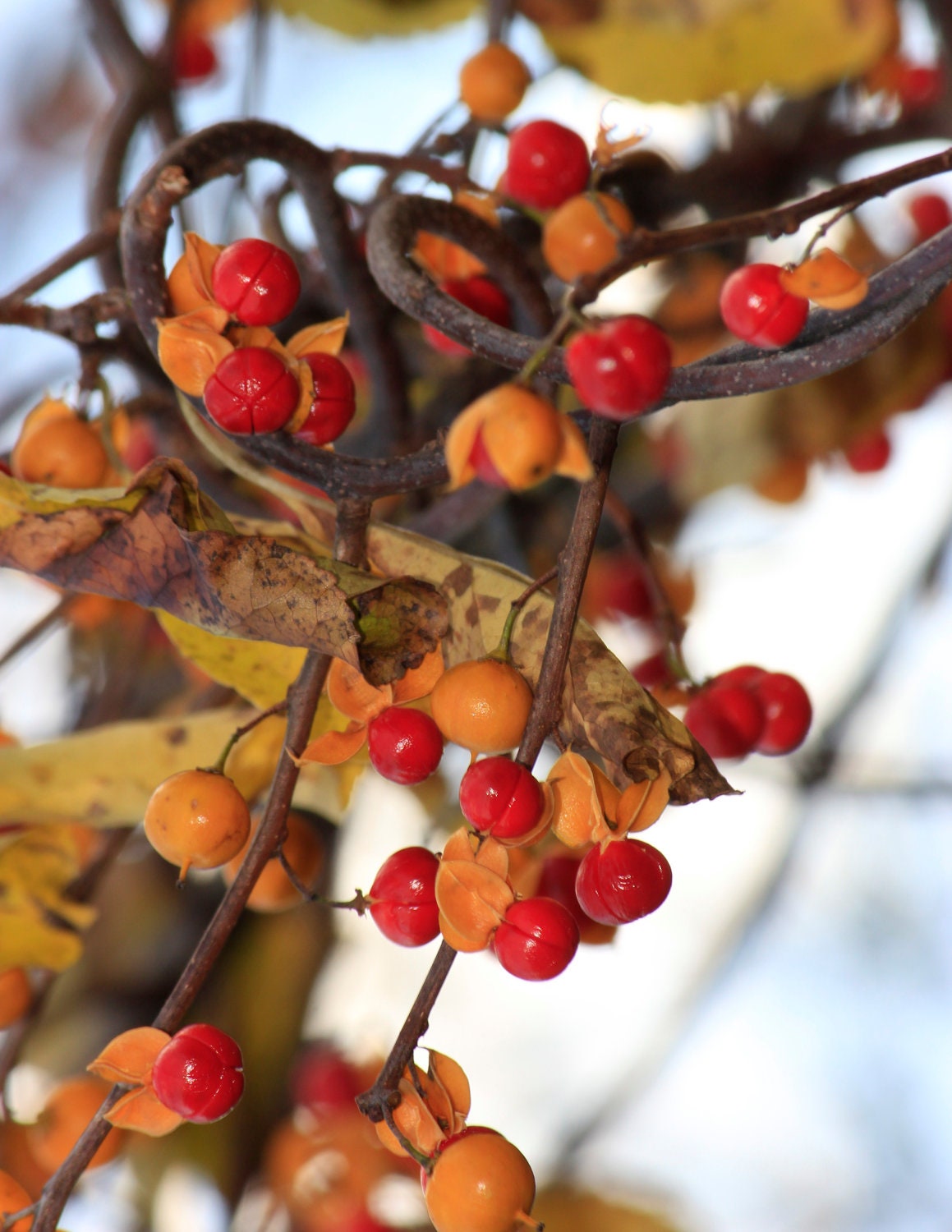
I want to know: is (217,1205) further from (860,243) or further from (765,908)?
(860,243)

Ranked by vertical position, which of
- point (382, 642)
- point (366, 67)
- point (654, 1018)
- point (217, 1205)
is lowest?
point (217, 1205)

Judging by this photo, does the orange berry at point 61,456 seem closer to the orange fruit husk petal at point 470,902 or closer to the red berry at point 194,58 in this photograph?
the orange fruit husk petal at point 470,902

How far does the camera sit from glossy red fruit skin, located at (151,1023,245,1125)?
0.81ft

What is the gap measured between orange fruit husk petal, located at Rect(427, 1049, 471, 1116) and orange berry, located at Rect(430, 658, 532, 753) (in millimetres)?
75

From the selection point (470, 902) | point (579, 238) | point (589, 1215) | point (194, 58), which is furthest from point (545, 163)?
point (589, 1215)

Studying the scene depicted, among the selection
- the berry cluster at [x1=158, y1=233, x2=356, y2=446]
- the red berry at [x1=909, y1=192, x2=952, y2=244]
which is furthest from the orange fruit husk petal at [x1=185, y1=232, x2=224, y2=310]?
the red berry at [x1=909, y1=192, x2=952, y2=244]

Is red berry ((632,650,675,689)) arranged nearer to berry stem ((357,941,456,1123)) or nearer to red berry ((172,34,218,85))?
berry stem ((357,941,456,1123))

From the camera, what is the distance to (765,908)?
76cm

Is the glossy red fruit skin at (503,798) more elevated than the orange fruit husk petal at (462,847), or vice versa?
the glossy red fruit skin at (503,798)

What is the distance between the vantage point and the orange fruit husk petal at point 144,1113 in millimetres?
256

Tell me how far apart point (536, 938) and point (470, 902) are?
0.05 feet

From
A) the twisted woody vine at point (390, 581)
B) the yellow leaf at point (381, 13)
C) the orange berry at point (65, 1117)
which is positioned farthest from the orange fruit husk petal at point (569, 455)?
the yellow leaf at point (381, 13)

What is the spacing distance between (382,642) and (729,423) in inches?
16.2

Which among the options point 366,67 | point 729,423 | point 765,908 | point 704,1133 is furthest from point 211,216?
point 704,1133
